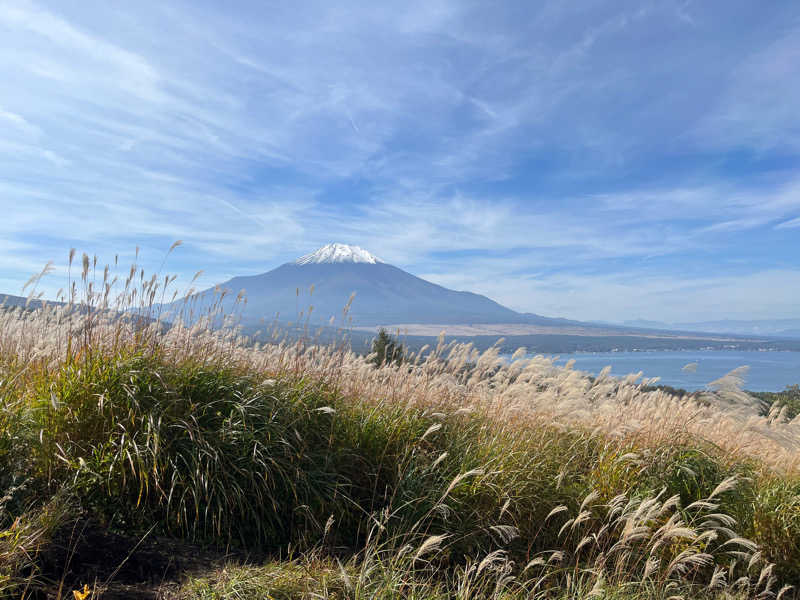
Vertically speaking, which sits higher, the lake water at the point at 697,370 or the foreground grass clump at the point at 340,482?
the foreground grass clump at the point at 340,482

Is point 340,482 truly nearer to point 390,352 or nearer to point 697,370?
point 697,370

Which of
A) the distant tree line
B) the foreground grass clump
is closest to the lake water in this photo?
the foreground grass clump

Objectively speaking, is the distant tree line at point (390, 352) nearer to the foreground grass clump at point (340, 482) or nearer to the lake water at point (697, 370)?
the foreground grass clump at point (340, 482)

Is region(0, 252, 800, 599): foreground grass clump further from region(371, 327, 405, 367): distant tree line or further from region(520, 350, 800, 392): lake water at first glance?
region(520, 350, 800, 392): lake water

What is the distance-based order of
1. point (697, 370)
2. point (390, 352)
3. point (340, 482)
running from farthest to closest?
point (390, 352) → point (697, 370) → point (340, 482)

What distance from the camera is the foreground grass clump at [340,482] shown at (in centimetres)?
288

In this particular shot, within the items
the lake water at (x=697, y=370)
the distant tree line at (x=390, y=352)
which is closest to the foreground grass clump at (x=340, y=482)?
the distant tree line at (x=390, y=352)

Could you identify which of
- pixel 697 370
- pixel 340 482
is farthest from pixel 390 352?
pixel 340 482

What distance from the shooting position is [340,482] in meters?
3.91

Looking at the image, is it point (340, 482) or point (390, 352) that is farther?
point (390, 352)

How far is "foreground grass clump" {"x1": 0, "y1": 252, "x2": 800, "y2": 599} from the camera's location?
2885 mm

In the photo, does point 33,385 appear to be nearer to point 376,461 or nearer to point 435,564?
point 376,461

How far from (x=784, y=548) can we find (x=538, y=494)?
8.18 ft

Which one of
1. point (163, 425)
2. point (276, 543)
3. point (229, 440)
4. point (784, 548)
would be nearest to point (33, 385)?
point (163, 425)
